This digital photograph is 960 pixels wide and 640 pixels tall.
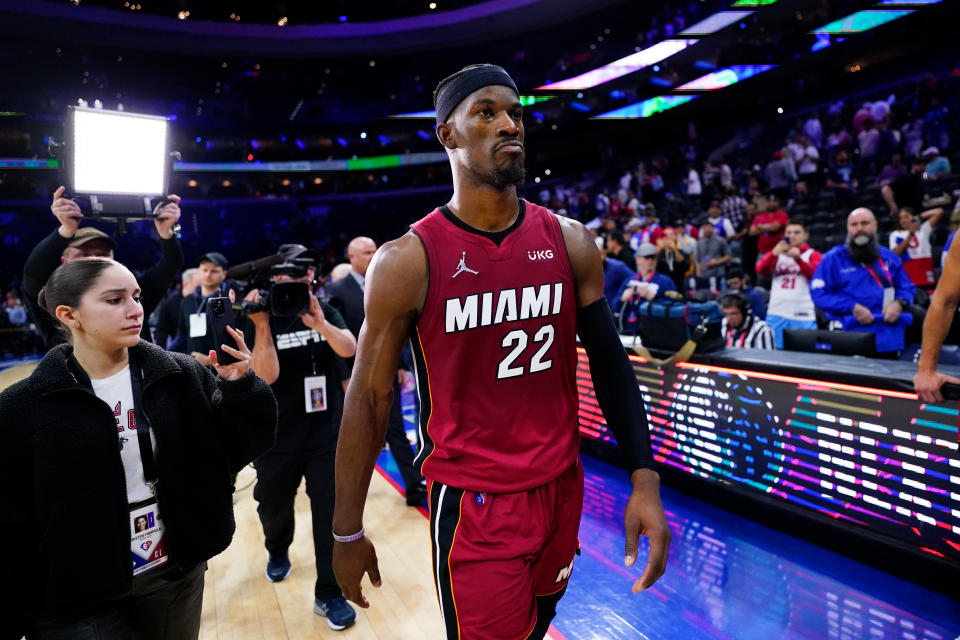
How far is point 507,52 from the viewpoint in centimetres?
2111

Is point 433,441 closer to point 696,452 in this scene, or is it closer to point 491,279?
point 491,279

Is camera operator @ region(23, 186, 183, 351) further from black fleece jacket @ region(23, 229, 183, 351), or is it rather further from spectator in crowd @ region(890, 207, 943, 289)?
spectator in crowd @ region(890, 207, 943, 289)

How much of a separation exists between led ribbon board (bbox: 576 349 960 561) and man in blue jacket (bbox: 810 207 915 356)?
1507mm

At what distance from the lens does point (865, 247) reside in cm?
470

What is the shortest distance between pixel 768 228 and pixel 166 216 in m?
7.24

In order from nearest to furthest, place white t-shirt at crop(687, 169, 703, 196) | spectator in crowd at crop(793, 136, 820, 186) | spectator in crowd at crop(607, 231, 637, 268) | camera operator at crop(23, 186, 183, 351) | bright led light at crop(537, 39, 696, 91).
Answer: camera operator at crop(23, 186, 183, 351)
spectator in crowd at crop(607, 231, 637, 268)
spectator in crowd at crop(793, 136, 820, 186)
white t-shirt at crop(687, 169, 703, 196)
bright led light at crop(537, 39, 696, 91)

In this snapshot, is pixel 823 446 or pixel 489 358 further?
pixel 823 446

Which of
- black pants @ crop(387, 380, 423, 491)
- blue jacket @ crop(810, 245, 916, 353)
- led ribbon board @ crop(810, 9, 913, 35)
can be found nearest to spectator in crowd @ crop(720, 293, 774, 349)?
blue jacket @ crop(810, 245, 916, 353)

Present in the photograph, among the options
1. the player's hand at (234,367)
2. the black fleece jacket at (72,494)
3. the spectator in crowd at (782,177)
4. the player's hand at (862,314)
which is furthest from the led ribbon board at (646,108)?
the black fleece jacket at (72,494)

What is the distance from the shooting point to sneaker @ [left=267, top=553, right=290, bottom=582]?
140 inches

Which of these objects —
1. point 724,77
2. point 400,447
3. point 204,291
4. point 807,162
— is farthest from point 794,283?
point 724,77

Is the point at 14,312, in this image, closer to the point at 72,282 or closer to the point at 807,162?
the point at 72,282

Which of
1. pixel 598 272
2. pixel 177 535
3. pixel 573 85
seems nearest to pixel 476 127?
pixel 598 272

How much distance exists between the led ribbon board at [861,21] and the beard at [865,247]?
1044 centimetres
